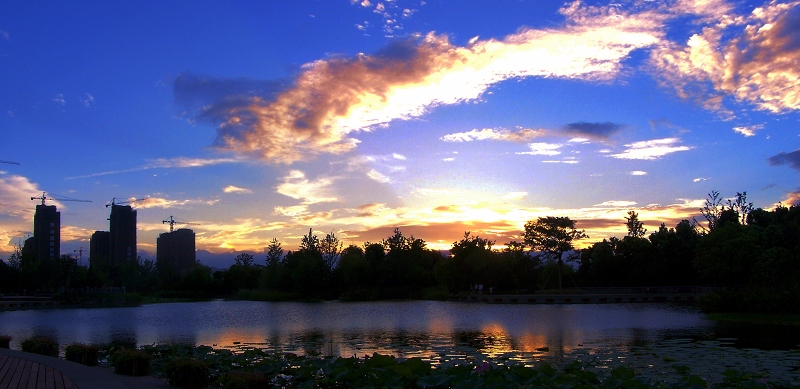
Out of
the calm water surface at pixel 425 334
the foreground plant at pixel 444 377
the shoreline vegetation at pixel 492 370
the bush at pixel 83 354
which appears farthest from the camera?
the calm water surface at pixel 425 334

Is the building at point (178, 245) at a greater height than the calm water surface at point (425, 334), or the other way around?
the building at point (178, 245)

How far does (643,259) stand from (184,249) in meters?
113

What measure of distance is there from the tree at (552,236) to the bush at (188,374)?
6263 cm

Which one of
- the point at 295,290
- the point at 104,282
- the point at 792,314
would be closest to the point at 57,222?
the point at 104,282

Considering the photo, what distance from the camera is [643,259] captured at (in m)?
62.3

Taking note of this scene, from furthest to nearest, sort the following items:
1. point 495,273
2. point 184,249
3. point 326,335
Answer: point 184,249 < point 495,273 < point 326,335

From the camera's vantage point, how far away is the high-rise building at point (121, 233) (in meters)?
149

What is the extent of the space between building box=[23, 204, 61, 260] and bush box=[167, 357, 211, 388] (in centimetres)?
13884

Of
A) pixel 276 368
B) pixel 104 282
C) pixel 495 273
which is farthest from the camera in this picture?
pixel 104 282

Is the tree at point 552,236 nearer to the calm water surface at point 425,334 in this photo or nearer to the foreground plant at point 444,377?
the calm water surface at point 425,334

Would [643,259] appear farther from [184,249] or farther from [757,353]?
[184,249]

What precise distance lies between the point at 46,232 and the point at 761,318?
13999cm

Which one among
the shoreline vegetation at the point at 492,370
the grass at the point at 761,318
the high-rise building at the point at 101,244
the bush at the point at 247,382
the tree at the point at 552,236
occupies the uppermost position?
the high-rise building at the point at 101,244

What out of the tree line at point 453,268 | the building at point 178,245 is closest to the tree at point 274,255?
the tree line at point 453,268
